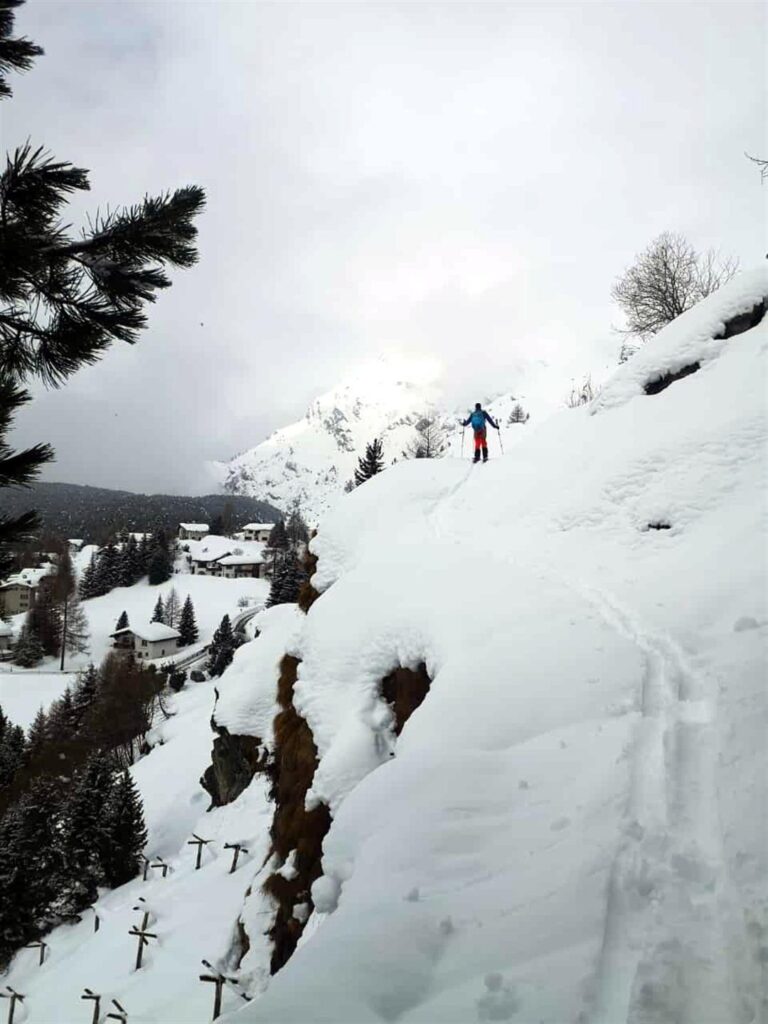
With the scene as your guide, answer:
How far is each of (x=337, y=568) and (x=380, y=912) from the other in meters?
10.6

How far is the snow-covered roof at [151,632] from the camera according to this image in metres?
67.5

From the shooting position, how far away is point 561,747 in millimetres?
4781

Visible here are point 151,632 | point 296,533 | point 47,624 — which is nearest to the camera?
point 47,624

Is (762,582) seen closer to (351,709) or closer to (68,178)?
(351,709)

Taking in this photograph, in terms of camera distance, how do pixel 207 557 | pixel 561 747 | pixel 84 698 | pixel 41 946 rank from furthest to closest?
pixel 207 557, pixel 84 698, pixel 41 946, pixel 561 747

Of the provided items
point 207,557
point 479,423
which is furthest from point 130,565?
point 479,423

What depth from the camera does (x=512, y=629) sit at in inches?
276

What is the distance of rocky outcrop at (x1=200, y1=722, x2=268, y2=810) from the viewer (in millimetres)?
19656

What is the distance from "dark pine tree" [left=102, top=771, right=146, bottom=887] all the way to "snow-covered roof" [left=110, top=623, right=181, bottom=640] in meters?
47.4

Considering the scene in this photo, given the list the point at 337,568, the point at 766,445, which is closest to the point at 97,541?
the point at 337,568

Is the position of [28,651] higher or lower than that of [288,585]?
lower

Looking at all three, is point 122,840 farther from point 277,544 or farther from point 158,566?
point 277,544

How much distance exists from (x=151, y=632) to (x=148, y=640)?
1.65 m

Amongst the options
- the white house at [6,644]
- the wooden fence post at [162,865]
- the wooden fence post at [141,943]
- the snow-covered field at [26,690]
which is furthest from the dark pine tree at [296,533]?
the wooden fence post at [141,943]
